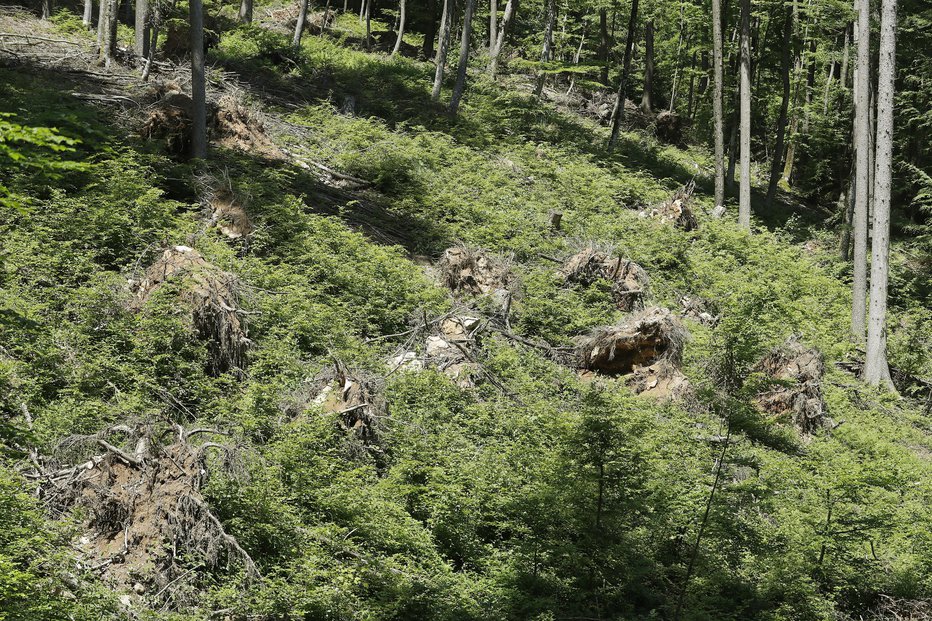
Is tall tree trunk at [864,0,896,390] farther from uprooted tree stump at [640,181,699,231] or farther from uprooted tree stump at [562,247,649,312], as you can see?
uprooted tree stump at [562,247,649,312]

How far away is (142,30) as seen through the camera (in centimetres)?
1789

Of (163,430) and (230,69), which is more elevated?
(230,69)

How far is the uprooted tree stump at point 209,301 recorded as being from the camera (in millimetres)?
9234

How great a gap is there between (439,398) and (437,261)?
4977mm

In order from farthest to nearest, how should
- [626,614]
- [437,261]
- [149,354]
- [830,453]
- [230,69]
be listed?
[230,69] → [437,261] → [830,453] → [149,354] → [626,614]

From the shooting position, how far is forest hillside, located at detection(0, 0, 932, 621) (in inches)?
257

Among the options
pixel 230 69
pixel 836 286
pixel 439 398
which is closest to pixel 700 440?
pixel 439 398

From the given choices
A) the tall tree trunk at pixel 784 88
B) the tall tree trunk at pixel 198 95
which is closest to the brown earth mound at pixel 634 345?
the tall tree trunk at pixel 198 95

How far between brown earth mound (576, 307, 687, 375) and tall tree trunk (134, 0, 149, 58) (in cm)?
1329

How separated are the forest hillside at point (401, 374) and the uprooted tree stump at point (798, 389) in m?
0.08

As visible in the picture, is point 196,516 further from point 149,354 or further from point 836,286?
point 836,286

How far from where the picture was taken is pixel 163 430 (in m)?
7.62

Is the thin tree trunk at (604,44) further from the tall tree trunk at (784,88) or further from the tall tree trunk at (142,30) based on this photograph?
the tall tree trunk at (142,30)

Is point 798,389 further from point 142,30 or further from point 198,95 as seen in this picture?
point 142,30
